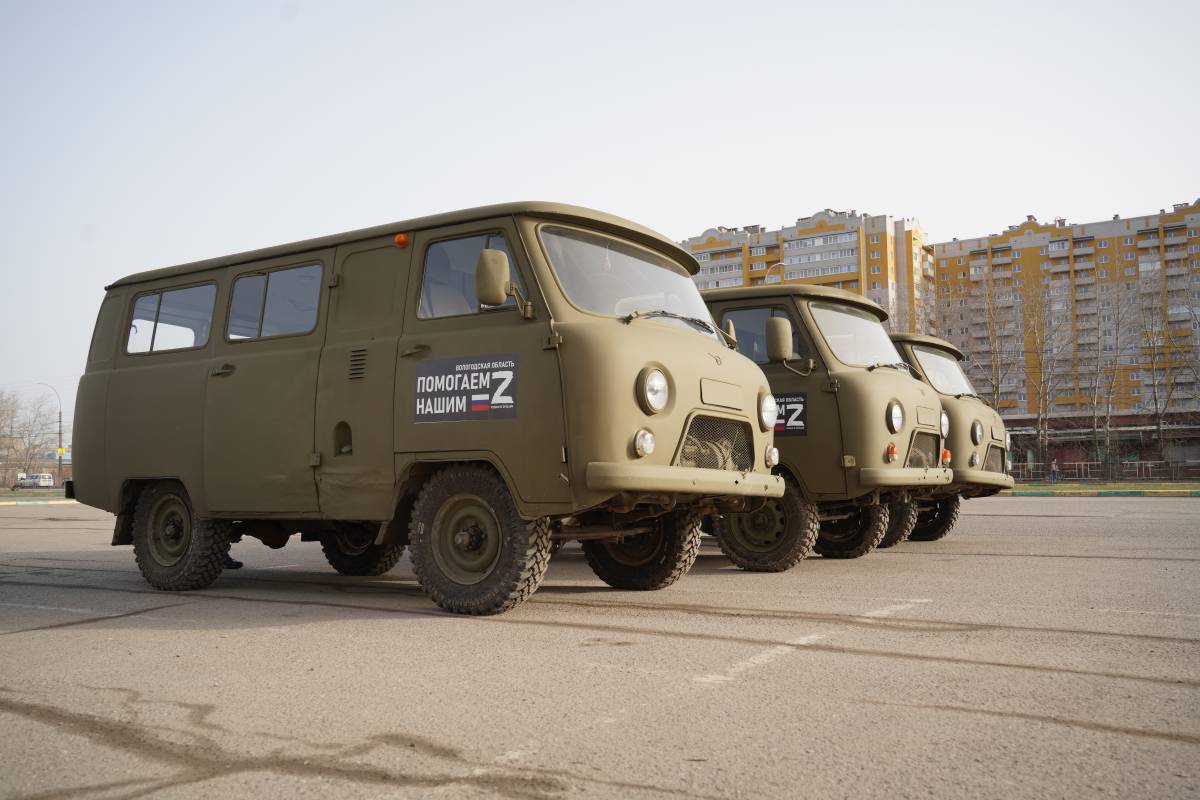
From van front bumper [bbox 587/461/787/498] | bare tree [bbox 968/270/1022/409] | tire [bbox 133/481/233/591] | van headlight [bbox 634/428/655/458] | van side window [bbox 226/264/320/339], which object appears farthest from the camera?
bare tree [bbox 968/270/1022/409]

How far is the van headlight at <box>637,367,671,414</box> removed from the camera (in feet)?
18.8

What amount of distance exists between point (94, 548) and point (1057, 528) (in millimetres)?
13001

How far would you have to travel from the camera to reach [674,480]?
19.0ft

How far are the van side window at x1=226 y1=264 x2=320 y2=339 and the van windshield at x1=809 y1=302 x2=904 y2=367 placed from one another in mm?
4428

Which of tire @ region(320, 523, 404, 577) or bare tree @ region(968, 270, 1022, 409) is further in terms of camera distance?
bare tree @ region(968, 270, 1022, 409)

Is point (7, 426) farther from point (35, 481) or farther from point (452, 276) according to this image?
point (452, 276)

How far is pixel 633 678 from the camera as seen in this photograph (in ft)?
14.2

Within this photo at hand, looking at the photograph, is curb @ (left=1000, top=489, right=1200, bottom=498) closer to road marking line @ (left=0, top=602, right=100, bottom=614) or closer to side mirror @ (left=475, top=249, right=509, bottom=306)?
side mirror @ (left=475, top=249, right=509, bottom=306)

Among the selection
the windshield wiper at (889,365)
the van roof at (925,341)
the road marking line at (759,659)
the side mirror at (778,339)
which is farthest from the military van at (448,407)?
the van roof at (925,341)

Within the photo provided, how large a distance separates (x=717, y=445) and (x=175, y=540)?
14.9ft

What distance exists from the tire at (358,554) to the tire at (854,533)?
4283mm

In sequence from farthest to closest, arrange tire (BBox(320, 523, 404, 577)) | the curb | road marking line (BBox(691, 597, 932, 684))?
the curb, tire (BBox(320, 523, 404, 577)), road marking line (BBox(691, 597, 932, 684))

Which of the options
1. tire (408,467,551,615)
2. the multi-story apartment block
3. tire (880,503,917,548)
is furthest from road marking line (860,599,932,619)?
the multi-story apartment block

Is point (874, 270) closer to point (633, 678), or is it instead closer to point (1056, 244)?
point (1056, 244)
